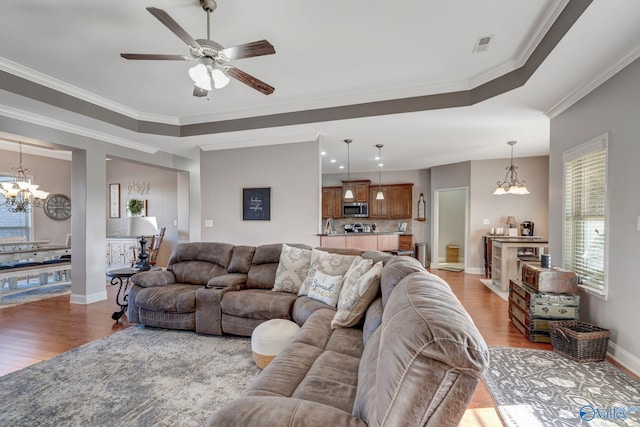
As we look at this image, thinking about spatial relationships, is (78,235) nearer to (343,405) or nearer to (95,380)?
(95,380)

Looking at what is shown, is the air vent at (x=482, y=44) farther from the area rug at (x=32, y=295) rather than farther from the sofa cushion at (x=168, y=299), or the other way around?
the area rug at (x=32, y=295)

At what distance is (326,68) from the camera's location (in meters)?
3.30

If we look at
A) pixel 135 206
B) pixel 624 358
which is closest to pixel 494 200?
pixel 624 358

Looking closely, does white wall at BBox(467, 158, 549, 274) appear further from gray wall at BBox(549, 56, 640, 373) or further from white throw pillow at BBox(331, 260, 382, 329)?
white throw pillow at BBox(331, 260, 382, 329)

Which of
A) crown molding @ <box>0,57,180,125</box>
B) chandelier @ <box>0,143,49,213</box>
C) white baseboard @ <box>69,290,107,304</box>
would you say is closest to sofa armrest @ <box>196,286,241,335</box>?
white baseboard @ <box>69,290,107,304</box>

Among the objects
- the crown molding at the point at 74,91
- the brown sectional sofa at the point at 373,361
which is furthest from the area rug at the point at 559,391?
the crown molding at the point at 74,91

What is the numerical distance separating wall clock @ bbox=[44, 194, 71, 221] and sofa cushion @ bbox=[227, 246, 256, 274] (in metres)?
6.54

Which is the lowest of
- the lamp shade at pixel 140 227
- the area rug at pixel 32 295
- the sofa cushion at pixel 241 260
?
the area rug at pixel 32 295

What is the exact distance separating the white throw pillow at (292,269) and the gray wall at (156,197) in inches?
196

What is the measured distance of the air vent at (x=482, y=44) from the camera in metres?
2.73

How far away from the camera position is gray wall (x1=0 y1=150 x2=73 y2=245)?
687cm

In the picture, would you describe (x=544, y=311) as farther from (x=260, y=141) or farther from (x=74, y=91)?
(x=74, y=91)

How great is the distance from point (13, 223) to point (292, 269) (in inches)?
301

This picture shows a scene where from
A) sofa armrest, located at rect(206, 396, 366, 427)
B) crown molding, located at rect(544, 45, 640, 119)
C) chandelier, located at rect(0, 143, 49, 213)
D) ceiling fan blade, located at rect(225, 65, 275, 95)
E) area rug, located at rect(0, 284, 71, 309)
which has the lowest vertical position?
area rug, located at rect(0, 284, 71, 309)
